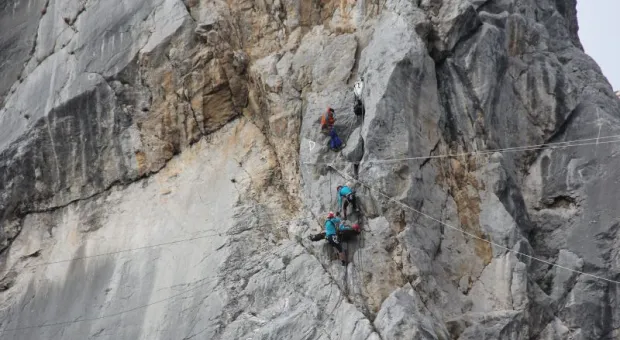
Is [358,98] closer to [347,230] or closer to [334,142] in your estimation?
[334,142]

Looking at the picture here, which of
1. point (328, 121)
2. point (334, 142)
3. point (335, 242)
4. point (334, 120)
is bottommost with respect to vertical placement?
point (335, 242)

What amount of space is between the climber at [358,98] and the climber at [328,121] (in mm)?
567

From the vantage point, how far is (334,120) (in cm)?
1922

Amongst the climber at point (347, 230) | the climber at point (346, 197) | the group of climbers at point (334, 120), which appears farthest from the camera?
the group of climbers at point (334, 120)

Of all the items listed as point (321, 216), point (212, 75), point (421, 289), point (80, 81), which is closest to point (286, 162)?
point (321, 216)

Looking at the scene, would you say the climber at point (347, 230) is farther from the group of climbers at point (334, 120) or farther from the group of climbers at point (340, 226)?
the group of climbers at point (334, 120)

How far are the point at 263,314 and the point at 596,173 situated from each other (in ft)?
29.0

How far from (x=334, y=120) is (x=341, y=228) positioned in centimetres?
319

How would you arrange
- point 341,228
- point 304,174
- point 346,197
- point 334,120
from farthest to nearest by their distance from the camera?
point 334,120 < point 304,174 < point 346,197 < point 341,228

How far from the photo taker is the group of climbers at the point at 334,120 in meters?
19.0

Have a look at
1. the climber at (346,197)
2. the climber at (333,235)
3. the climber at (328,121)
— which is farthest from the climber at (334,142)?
the climber at (333,235)

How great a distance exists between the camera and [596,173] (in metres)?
19.3

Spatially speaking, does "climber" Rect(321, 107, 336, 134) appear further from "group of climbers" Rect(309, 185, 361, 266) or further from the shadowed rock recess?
"group of climbers" Rect(309, 185, 361, 266)

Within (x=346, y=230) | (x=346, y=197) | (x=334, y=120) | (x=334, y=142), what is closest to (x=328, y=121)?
(x=334, y=120)
